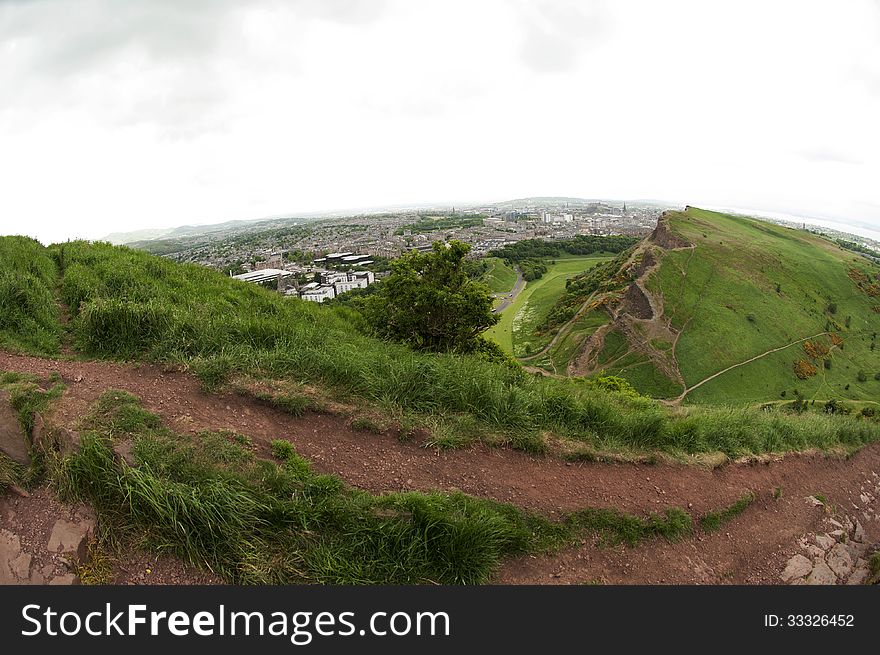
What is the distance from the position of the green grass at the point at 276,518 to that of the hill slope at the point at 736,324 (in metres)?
58.6

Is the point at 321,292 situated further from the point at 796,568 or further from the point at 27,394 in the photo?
the point at 796,568

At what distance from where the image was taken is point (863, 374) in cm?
6250

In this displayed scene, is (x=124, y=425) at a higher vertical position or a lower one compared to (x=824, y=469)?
higher

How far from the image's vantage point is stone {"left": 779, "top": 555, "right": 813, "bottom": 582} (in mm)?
5816

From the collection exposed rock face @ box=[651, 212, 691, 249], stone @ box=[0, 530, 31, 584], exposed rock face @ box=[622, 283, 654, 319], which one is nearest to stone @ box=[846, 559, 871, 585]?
stone @ box=[0, 530, 31, 584]

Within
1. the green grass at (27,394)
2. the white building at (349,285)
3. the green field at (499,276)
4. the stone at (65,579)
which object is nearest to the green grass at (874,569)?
the stone at (65,579)

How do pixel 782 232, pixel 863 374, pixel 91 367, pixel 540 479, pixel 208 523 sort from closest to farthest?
pixel 208 523
pixel 540 479
pixel 91 367
pixel 863 374
pixel 782 232

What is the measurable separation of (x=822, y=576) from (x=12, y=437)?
10712mm

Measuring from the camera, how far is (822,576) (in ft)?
20.2

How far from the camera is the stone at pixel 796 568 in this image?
5816 millimetres

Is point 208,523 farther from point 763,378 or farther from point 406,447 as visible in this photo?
point 763,378

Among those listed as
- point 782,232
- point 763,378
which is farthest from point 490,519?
point 782,232

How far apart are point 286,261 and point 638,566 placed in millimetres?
118583

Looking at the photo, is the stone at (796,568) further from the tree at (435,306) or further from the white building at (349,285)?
the white building at (349,285)
